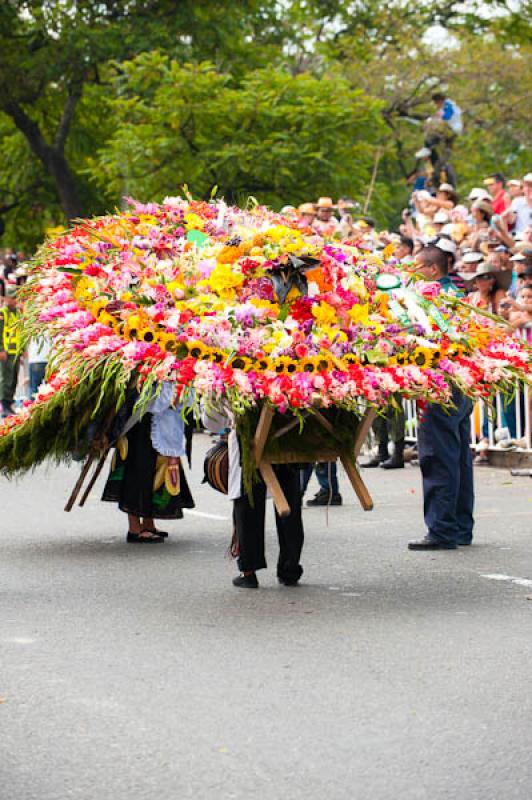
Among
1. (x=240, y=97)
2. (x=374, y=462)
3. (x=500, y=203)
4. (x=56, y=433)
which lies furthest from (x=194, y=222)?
(x=240, y=97)

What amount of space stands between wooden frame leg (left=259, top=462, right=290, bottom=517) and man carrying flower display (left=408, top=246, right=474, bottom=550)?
7.06 ft

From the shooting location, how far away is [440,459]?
1037cm

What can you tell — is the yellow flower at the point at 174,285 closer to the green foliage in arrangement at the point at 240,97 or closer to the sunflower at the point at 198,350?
the sunflower at the point at 198,350

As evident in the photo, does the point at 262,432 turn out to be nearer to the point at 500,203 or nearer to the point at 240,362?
the point at 240,362

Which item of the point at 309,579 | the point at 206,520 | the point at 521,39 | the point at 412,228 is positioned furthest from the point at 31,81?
the point at 309,579

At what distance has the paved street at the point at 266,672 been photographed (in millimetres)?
5129

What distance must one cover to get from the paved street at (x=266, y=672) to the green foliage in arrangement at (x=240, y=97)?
1495cm

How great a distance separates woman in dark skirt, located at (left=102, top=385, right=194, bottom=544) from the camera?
10844 mm

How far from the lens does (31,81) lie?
36781 millimetres

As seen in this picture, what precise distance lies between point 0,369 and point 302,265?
16.7 meters

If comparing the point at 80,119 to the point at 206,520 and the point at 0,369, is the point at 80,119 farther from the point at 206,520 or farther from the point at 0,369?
the point at 206,520

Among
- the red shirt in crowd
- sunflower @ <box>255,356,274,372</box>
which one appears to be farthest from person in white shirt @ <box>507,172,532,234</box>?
sunflower @ <box>255,356,274,372</box>

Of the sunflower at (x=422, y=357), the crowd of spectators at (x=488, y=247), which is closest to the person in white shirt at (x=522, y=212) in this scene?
the crowd of spectators at (x=488, y=247)

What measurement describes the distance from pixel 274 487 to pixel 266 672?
186 cm
